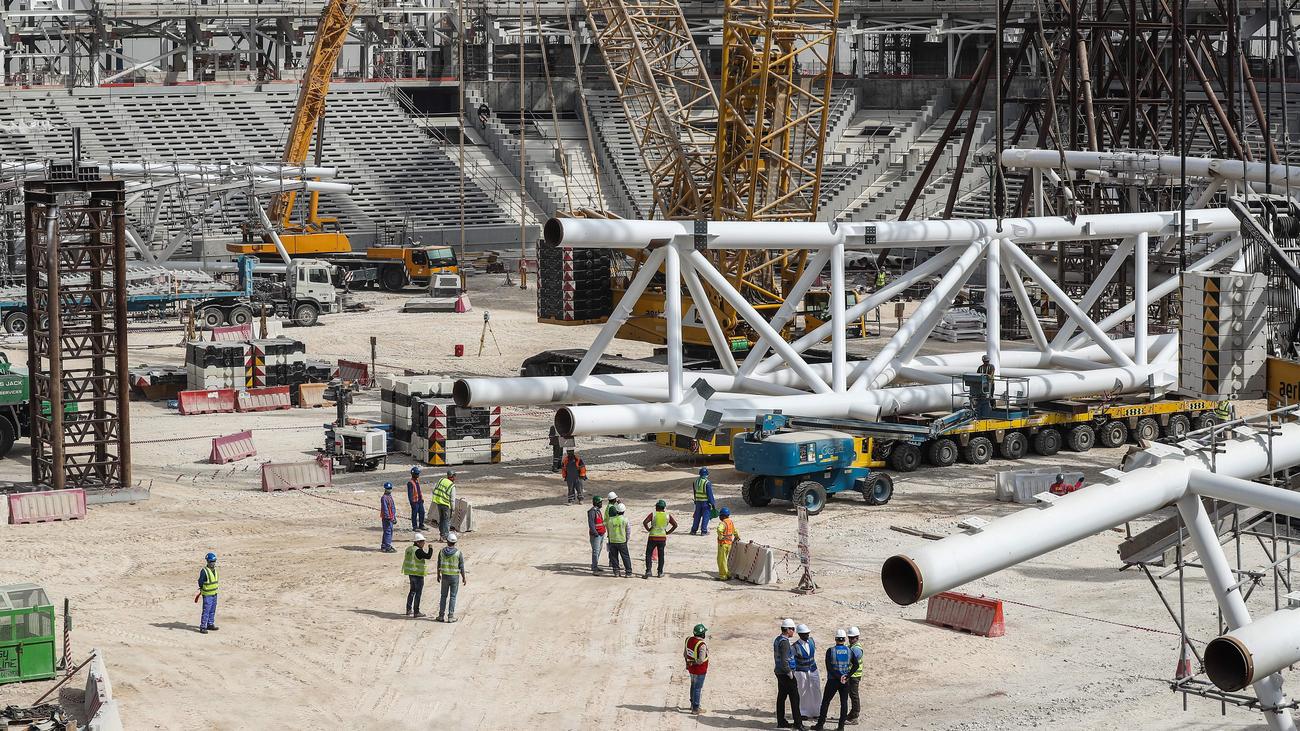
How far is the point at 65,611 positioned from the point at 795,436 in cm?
1316

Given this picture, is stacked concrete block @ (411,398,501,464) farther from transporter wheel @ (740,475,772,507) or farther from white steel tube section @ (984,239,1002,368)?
white steel tube section @ (984,239,1002,368)

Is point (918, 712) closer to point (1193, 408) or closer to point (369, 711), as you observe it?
point (369, 711)

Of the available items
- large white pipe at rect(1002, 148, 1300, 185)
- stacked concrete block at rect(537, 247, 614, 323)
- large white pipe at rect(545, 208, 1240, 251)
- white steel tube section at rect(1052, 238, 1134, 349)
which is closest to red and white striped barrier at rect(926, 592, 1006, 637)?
large white pipe at rect(545, 208, 1240, 251)

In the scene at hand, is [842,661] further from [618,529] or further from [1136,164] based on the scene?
[1136,164]

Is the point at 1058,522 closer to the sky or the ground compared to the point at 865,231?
closer to the ground

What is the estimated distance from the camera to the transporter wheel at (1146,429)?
1469 inches

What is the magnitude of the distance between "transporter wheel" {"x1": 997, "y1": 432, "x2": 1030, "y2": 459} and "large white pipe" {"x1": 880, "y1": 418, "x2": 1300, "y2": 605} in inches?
803

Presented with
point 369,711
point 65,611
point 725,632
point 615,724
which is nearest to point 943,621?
point 725,632

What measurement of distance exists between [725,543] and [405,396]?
1176cm

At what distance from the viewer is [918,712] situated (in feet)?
68.1

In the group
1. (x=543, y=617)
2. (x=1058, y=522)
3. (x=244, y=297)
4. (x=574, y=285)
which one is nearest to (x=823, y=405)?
(x=543, y=617)

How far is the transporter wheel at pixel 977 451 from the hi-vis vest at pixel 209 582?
16.5 meters

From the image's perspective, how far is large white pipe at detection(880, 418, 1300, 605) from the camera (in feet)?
40.6

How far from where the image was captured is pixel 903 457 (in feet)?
113
